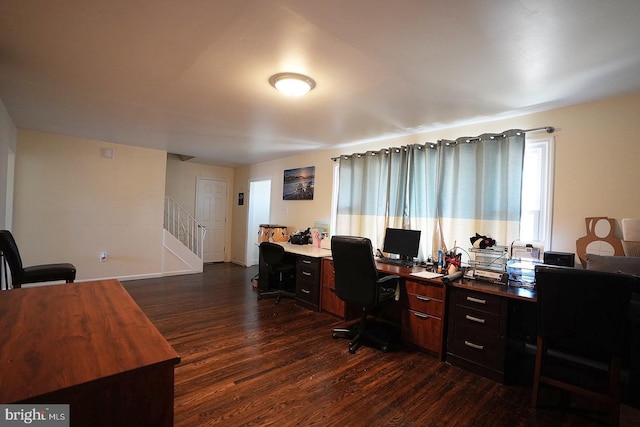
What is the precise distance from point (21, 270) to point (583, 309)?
14.4 ft

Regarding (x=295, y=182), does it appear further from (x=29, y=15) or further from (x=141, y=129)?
(x=29, y=15)

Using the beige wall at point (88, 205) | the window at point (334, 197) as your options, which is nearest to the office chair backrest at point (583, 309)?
the window at point (334, 197)

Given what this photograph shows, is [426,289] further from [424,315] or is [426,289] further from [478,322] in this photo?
[478,322]

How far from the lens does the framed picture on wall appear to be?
205 inches

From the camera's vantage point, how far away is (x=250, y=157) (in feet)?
19.3

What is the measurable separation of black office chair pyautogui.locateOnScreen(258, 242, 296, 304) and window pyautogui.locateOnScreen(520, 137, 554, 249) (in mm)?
2897

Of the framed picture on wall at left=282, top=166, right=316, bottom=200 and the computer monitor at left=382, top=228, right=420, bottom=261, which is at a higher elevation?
the framed picture on wall at left=282, top=166, right=316, bottom=200

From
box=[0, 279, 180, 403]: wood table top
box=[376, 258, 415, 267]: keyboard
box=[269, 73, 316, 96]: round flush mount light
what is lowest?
box=[376, 258, 415, 267]: keyboard

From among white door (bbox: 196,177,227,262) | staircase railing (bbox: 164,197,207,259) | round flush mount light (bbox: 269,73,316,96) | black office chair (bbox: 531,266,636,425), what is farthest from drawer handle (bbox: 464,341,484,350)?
white door (bbox: 196,177,227,262)

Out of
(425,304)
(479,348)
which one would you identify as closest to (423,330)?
(425,304)

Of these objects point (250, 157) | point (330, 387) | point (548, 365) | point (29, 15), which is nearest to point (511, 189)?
point (548, 365)

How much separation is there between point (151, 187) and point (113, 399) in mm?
5221

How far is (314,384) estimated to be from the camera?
2203 millimetres

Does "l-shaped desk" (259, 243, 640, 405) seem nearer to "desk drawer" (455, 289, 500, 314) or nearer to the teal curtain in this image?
"desk drawer" (455, 289, 500, 314)
